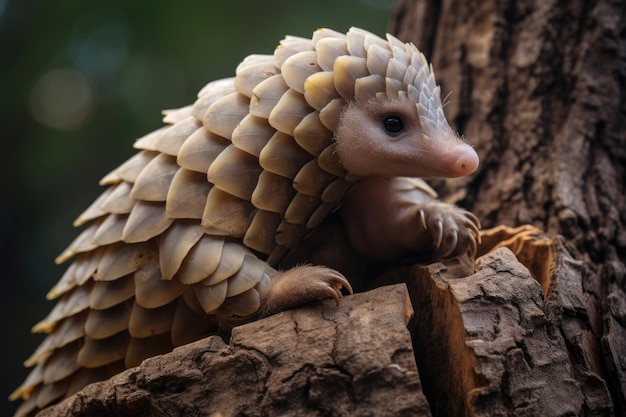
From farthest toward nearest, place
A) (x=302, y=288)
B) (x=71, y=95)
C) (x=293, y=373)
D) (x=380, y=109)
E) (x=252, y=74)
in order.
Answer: (x=71, y=95)
(x=252, y=74)
(x=380, y=109)
(x=302, y=288)
(x=293, y=373)

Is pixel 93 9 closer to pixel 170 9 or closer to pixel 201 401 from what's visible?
pixel 170 9

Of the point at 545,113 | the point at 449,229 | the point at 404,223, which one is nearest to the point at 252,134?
the point at 404,223

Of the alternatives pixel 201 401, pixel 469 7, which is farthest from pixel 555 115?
pixel 201 401

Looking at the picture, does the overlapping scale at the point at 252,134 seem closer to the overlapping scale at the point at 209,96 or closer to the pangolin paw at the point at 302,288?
the overlapping scale at the point at 209,96

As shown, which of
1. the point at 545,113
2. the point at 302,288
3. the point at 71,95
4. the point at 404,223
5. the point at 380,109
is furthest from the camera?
the point at 71,95

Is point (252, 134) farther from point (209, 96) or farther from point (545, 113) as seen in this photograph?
point (545, 113)

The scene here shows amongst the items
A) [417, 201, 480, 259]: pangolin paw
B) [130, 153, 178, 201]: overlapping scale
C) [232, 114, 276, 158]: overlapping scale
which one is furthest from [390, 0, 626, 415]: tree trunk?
[130, 153, 178, 201]: overlapping scale

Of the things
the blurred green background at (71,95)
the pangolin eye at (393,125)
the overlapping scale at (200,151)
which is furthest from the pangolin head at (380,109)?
the blurred green background at (71,95)

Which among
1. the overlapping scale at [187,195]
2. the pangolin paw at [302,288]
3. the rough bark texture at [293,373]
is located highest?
the overlapping scale at [187,195]

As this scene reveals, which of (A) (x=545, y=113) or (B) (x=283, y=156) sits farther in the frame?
(A) (x=545, y=113)
